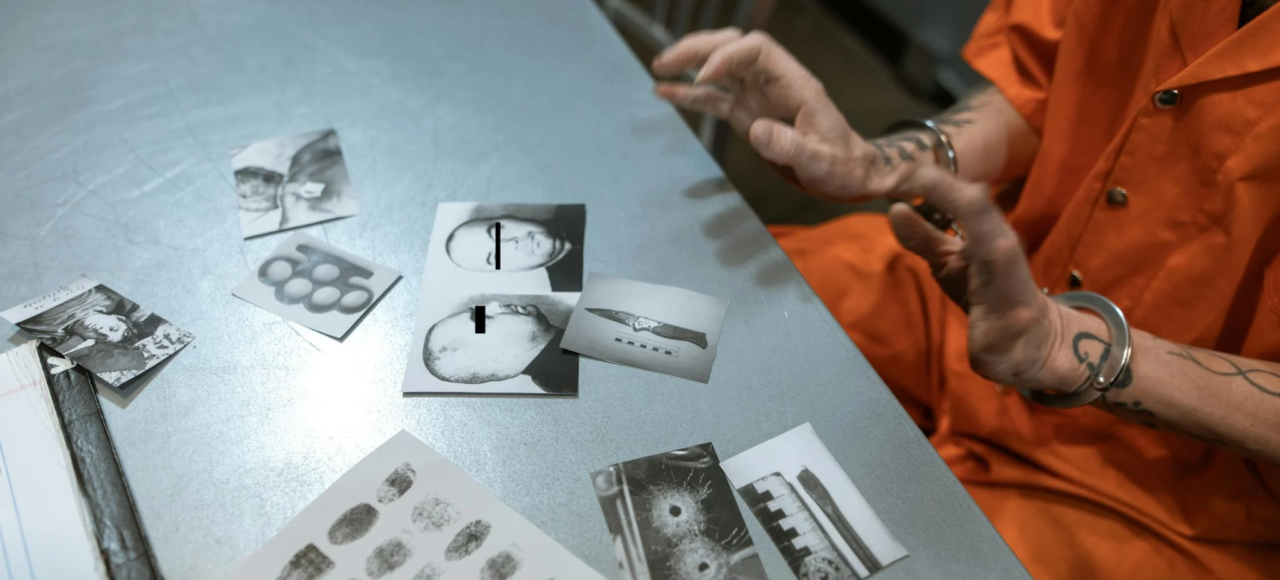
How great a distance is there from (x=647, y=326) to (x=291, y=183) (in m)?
0.39

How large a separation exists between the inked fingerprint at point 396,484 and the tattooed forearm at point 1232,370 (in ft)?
2.19

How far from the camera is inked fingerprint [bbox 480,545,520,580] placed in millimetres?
480

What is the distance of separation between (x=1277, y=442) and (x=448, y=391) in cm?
69

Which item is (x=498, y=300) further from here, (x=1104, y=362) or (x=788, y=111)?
(x=1104, y=362)

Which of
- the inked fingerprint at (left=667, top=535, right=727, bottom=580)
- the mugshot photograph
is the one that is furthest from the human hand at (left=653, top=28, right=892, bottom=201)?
the inked fingerprint at (left=667, top=535, right=727, bottom=580)

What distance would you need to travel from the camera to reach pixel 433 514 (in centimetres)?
51

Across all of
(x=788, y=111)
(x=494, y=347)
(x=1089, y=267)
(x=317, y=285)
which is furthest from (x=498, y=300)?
(x=1089, y=267)

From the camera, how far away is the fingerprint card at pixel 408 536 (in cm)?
48

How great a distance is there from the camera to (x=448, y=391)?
0.57m

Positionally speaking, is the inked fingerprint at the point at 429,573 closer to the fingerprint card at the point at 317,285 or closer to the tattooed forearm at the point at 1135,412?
the fingerprint card at the point at 317,285

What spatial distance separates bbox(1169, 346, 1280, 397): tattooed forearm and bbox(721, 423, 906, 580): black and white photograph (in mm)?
366

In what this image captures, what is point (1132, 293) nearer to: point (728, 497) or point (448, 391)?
point (728, 497)

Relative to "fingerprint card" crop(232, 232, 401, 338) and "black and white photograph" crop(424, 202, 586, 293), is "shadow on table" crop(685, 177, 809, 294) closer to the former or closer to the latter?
"black and white photograph" crop(424, 202, 586, 293)

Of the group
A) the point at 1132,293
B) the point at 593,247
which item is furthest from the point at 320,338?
the point at 1132,293
